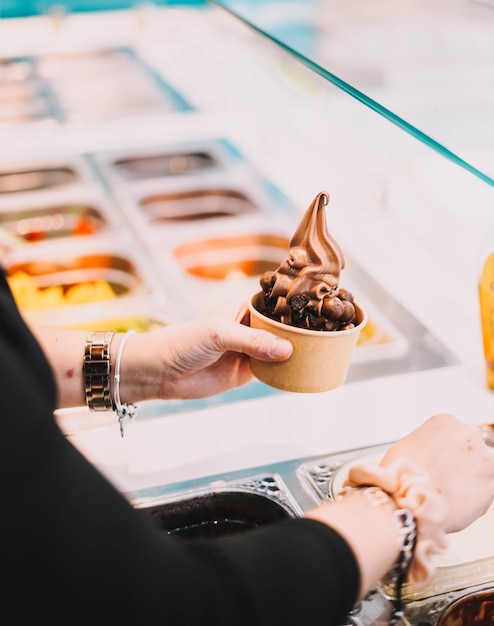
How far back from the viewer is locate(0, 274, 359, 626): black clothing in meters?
0.79

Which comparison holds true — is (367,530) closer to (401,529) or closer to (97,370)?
(401,529)

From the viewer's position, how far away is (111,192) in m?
3.01

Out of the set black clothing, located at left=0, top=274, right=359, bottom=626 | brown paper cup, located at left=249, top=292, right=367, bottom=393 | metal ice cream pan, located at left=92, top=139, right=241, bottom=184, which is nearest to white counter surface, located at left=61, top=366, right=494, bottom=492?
brown paper cup, located at left=249, top=292, right=367, bottom=393

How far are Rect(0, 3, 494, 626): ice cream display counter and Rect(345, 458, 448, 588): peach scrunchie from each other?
0.20 metres

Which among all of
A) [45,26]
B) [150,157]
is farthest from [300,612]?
[45,26]

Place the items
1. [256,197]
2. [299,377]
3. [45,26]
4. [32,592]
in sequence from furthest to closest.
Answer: [45,26], [256,197], [299,377], [32,592]

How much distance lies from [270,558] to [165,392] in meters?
0.66

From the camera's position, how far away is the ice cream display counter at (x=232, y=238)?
1.59 meters

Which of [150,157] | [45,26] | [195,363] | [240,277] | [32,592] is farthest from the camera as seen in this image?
[45,26]

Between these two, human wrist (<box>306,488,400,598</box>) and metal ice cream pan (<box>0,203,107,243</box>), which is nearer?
human wrist (<box>306,488,400,598</box>)

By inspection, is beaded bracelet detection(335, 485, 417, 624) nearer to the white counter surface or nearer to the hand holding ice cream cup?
the hand holding ice cream cup

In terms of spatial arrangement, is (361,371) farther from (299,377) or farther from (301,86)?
(301,86)

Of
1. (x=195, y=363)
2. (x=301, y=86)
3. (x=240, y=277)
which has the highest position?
(x=301, y=86)

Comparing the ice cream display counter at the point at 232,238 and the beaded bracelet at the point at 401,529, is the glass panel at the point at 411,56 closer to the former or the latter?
the ice cream display counter at the point at 232,238
